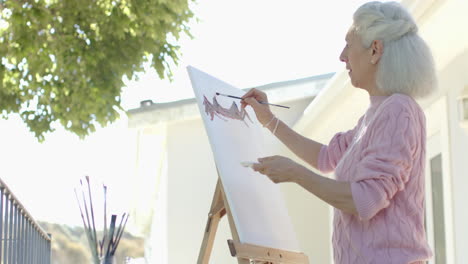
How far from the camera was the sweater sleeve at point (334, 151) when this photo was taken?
3012mm

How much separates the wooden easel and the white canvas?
3 cm

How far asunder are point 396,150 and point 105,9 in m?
4.98

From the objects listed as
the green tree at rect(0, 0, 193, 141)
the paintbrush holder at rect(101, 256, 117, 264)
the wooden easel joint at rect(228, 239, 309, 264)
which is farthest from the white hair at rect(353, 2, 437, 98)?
the green tree at rect(0, 0, 193, 141)

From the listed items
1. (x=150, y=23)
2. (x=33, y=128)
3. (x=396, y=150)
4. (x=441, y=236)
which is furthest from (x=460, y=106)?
(x=33, y=128)

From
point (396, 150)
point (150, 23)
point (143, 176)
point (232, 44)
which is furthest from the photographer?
point (232, 44)

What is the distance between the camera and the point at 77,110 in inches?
297

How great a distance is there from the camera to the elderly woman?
8.09 ft

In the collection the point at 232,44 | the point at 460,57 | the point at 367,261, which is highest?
the point at 232,44

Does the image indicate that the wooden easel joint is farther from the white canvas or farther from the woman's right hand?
the woman's right hand

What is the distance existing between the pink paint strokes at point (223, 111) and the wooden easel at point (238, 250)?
27 centimetres

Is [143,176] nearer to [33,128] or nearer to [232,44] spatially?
[33,128]

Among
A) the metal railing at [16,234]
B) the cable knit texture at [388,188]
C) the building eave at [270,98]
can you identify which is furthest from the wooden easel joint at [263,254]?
the building eave at [270,98]

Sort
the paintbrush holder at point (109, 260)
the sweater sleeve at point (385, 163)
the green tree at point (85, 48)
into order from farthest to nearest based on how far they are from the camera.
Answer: the green tree at point (85, 48) < the paintbrush holder at point (109, 260) < the sweater sleeve at point (385, 163)

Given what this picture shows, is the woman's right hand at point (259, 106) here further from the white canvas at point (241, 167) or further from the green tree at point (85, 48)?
the green tree at point (85, 48)
